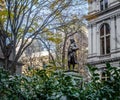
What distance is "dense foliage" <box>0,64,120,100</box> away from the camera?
3047 millimetres

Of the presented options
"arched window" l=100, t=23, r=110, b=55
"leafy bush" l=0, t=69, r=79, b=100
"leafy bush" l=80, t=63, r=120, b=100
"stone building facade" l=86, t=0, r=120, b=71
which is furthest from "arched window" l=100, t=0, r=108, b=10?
"leafy bush" l=80, t=63, r=120, b=100

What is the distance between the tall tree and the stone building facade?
1167 cm

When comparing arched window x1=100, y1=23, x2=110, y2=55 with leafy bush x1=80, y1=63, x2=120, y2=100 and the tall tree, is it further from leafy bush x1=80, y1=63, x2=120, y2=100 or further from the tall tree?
leafy bush x1=80, y1=63, x2=120, y2=100

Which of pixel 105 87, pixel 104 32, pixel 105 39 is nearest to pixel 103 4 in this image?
pixel 104 32

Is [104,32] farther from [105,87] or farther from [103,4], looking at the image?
[105,87]

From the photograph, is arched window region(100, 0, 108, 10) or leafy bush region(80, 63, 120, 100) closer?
leafy bush region(80, 63, 120, 100)

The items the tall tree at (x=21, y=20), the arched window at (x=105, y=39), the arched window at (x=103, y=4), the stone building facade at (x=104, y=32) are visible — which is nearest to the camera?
the tall tree at (x=21, y=20)

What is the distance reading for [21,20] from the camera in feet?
Answer: 46.6

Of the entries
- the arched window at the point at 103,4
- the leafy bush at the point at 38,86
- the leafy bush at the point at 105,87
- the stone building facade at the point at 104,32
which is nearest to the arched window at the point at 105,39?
the stone building facade at the point at 104,32

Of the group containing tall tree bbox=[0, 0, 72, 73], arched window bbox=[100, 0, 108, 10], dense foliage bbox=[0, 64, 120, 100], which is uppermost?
arched window bbox=[100, 0, 108, 10]

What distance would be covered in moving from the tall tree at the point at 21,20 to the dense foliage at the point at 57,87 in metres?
10.8

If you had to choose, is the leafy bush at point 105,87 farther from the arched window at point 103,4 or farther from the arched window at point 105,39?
the arched window at point 103,4

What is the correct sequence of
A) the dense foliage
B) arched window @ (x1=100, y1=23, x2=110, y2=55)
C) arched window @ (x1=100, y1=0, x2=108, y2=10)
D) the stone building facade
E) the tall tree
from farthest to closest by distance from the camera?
arched window @ (x1=100, y1=0, x2=108, y2=10), arched window @ (x1=100, y1=23, x2=110, y2=55), the stone building facade, the tall tree, the dense foliage

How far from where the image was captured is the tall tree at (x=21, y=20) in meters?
14.1
